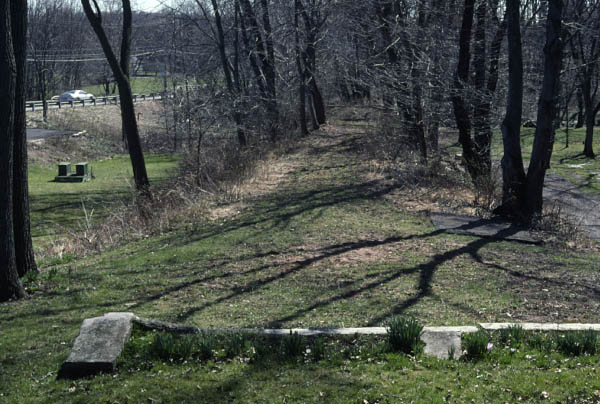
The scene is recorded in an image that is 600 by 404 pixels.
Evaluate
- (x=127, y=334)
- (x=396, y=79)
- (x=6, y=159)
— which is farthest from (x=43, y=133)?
(x=127, y=334)

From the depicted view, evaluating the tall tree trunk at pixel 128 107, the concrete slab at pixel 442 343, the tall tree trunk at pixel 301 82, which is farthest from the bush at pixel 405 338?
the tall tree trunk at pixel 301 82

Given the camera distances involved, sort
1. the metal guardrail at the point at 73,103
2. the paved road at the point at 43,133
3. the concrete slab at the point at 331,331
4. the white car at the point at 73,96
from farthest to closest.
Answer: the white car at the point at 73,96
the metal guardrail at the point at 73,103
the paved road at the point at 43,133
the concrete slab at the point at 331,331

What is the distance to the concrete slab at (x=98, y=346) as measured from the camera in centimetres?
501

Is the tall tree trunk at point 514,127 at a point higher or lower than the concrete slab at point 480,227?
higher

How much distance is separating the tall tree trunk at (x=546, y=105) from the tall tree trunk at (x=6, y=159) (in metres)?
8.93

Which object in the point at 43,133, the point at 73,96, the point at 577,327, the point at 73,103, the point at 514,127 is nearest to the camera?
the point at 577,327

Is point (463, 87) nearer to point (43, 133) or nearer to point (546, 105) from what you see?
point (546, 105)

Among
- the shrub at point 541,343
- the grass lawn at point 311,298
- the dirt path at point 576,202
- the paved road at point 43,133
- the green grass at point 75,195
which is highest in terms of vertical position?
the paved road at point 43,133

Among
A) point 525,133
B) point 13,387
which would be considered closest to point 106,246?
point 13,387

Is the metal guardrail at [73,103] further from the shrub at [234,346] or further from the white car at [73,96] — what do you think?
the shrub at [234,346]

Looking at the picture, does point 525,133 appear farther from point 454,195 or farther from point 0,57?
point 0,57

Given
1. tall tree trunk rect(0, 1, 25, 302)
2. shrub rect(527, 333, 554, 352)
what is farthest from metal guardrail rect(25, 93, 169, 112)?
shrub rect(527, 333, 554, 352)

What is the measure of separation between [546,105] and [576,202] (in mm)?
7237

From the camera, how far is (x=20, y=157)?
28.8 ft
